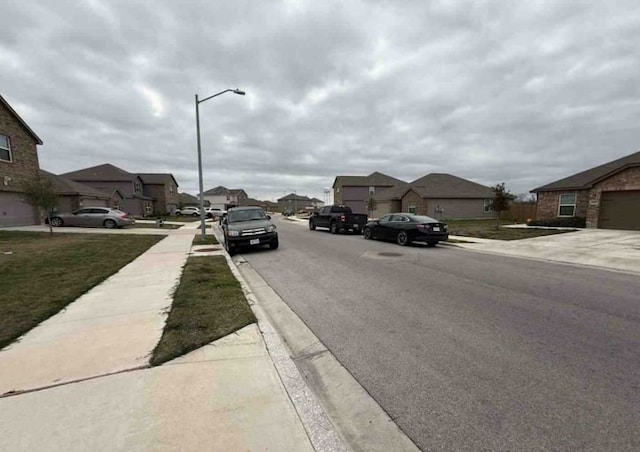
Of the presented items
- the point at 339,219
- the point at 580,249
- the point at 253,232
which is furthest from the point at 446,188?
the point at 253,232

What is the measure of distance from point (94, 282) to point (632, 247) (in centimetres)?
1770

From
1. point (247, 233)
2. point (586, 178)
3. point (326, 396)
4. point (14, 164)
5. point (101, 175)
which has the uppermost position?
point (101, 175)

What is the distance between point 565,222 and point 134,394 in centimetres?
2576

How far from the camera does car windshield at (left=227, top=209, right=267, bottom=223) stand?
13328 mm

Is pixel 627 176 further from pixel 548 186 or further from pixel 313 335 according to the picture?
pixel 313 335

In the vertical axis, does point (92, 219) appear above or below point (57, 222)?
above

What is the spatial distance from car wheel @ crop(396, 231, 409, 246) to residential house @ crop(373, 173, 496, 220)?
67.8ft

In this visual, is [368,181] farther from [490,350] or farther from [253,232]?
[490,350]

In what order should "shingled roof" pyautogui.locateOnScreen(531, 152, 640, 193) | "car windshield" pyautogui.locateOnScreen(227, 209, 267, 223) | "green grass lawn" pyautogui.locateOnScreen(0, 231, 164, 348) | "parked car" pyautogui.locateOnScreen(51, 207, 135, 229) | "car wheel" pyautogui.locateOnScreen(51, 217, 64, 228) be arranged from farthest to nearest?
"parked car" pyautogui.locateOnScreen(51, 207, 135, 229)
"car wheel" pyautogui.locateOnScreen(51, 217, 64, 228)
"shingled roof" pyautogui.locateOnScreen(531, 152, 640, 193)
"car windshield" pyautogui.locateOnScreen(227, 209, 267, 223)
"green grass lawn" pyautogui.locateOnScreen(0, 231, 164, 348)

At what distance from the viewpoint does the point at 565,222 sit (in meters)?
20.8

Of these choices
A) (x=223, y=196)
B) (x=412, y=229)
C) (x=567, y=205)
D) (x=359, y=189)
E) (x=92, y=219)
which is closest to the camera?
(x=412, y=229)

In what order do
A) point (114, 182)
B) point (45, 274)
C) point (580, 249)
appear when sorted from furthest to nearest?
point (114, 182)
point (580, 249)
point (45, 274)

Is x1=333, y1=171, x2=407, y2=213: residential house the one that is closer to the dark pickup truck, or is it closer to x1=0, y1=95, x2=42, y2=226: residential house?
the dark pickup truck

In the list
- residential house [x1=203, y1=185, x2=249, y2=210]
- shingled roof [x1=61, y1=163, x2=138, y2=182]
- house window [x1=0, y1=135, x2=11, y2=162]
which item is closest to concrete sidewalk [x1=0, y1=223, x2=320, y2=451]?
house window [x1=0, y1=135, x2=11, y2=162]
